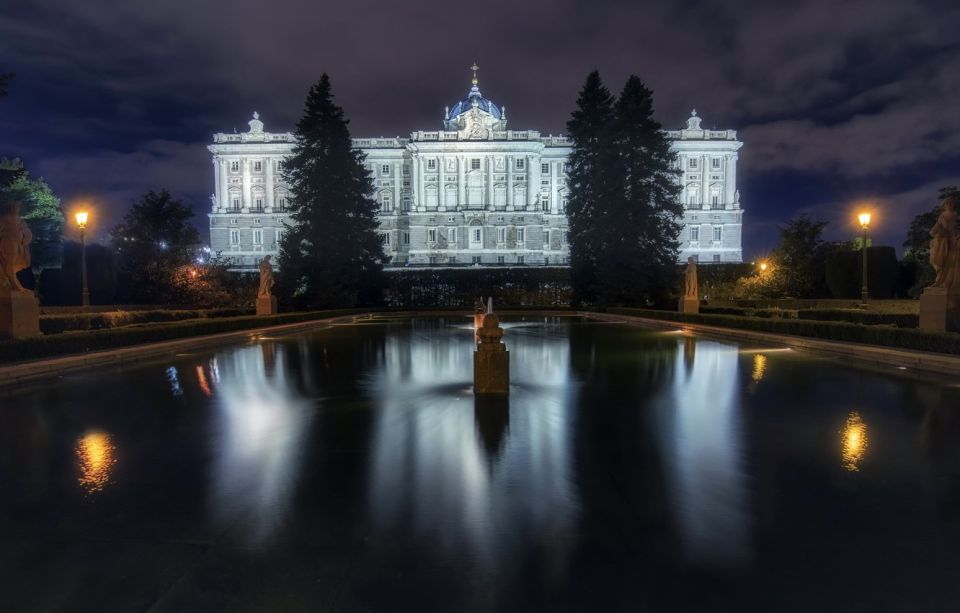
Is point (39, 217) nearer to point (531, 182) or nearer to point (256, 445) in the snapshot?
point (256, 445)

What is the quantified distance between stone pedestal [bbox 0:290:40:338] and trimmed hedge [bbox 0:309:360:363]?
3.49 feet

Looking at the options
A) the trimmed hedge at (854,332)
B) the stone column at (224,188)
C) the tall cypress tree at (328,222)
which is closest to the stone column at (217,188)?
the stone column at (224,188)

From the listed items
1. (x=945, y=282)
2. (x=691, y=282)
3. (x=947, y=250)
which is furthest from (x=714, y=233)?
(x=945, y=282)

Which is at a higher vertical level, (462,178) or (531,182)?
(462,178)

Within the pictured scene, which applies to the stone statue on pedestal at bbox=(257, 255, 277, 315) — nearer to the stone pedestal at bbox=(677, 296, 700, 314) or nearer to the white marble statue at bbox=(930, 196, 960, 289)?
the stone pedestal at bbox=(677, 296, 700, 314)

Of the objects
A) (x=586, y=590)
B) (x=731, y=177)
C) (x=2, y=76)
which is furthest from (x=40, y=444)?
(x=731, y=177)

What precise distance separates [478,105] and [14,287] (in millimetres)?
92822

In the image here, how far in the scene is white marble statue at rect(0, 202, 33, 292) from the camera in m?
14.9

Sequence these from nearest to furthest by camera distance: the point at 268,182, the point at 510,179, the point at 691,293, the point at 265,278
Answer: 1. the point at 691,293
2. the point at 265,278
3. the point at 510,179
4. the point at 268,182

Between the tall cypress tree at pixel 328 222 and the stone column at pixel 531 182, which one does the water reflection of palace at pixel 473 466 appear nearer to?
the tall cypress tree at pixel 328 222

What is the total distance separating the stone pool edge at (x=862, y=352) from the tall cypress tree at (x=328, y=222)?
86.4 feet

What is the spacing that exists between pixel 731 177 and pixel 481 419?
107 metres

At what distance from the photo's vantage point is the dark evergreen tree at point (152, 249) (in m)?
33.7

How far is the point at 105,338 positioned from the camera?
16.0 m
